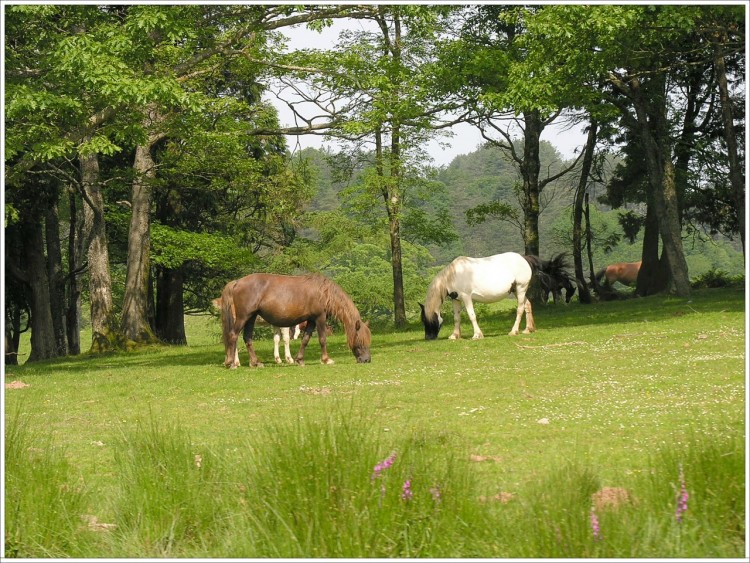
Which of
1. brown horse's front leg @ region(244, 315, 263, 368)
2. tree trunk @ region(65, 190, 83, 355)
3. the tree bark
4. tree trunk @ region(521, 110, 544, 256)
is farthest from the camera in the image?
tree trunk @ region(65, 190, 83, 355)

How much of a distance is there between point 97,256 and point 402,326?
9.93m

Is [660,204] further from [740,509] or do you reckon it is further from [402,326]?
[740,509]

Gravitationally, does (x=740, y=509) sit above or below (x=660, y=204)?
below

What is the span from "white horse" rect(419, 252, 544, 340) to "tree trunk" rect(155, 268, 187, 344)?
579 inches

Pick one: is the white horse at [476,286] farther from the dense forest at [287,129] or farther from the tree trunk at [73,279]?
the tree trunk at [73,279]

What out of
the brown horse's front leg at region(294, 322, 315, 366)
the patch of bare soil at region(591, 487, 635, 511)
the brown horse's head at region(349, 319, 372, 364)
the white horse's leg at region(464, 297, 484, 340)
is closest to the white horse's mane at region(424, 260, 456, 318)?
the white horse's leg at region(464, 297, 484, 340)

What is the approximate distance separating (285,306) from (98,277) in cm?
1155

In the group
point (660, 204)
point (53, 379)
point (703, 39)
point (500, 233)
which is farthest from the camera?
point (500, 233)

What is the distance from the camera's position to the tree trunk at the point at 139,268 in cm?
3103

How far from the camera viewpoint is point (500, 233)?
114 m

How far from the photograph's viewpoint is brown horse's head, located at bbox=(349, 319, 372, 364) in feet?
67.8

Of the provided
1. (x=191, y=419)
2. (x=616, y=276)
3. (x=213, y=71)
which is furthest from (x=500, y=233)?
(x=191, y=419)

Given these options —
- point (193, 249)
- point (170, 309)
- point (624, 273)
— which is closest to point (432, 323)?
point (193, 249)

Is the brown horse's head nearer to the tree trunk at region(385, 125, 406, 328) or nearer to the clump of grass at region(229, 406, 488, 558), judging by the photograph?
the tree trunk at region(385, 125, 406, 328)
